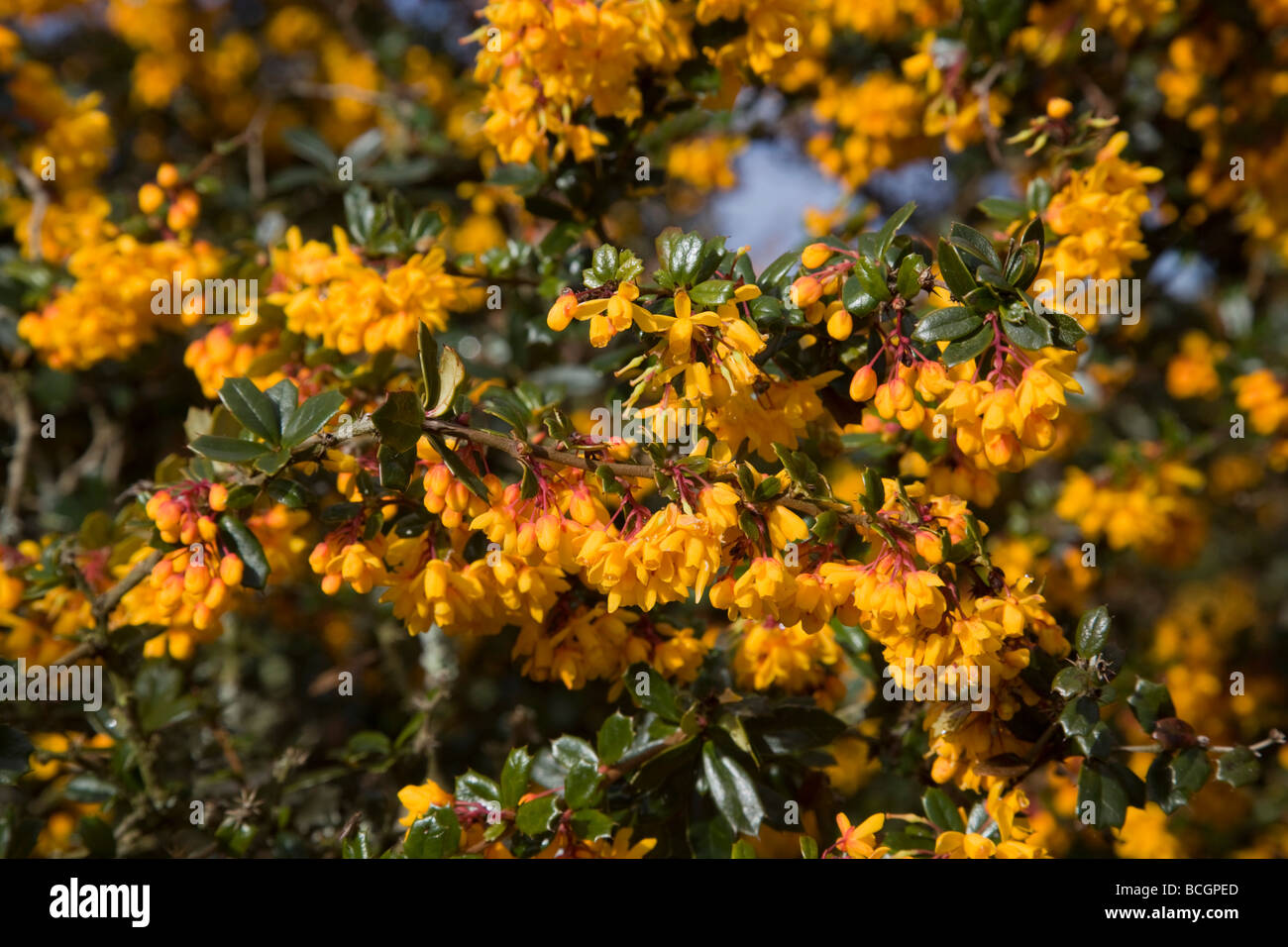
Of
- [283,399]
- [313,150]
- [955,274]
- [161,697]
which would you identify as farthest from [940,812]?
[313,150]

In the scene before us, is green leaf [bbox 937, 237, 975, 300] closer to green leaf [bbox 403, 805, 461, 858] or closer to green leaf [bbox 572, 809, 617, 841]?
green leaf [bbox 572, 809, 617, 841]

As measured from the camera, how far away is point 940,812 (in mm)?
1553

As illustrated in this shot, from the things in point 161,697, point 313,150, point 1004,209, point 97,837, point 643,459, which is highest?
point 313,150

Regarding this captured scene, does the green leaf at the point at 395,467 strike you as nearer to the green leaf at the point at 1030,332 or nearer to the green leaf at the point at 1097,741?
the green leaf at the point at 1030,332

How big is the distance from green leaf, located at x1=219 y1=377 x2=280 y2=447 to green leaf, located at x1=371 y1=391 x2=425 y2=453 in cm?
27

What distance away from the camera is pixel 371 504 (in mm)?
1521

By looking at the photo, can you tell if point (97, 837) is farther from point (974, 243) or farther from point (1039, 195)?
point (1039, 195)

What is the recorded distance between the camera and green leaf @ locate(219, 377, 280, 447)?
1478 mm

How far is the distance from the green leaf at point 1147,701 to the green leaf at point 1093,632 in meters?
0.23

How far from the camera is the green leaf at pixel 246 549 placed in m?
1.53

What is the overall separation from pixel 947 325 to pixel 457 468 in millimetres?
666

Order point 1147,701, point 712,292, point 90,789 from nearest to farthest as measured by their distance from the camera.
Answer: point 712,292
point 1147,701
point 90,789

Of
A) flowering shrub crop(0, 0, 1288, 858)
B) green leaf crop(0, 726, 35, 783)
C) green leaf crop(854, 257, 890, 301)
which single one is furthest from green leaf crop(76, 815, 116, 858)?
green leaf crop(854, 257, 890, 301)

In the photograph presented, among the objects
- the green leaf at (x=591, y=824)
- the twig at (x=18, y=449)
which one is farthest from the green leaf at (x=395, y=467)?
the twig at (x=18, y=449)
